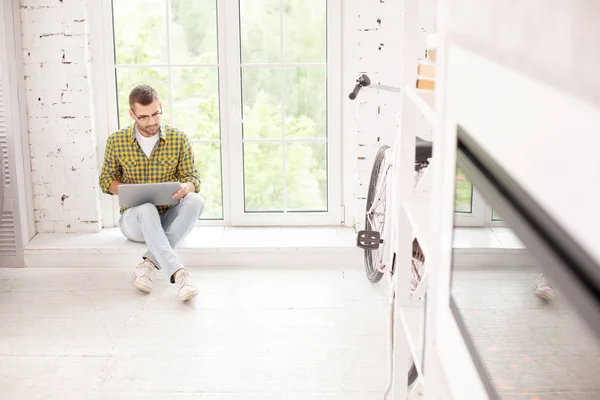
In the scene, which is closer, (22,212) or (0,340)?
(0,340)

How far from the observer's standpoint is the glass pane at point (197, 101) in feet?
14.5

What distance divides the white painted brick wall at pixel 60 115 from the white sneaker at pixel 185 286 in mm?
865

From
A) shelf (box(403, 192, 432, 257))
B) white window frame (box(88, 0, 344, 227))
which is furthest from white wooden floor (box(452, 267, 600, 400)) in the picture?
white window frame (box(88, 0, 344, 227))

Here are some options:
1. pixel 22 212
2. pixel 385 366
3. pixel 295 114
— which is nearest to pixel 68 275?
pixel 22 212

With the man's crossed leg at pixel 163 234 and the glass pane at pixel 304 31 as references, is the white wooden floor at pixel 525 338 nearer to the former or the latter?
the man's crossed leg at pixel 163 234

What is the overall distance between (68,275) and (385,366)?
1909 millimetres

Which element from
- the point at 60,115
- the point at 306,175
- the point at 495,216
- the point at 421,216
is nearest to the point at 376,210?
the point at 306,175

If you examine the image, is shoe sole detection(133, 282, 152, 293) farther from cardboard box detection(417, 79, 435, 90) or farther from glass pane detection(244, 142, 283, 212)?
cardboard box detection(417, 79, 435, 90)

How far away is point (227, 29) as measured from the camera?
434cm

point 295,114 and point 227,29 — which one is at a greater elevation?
point 227,29

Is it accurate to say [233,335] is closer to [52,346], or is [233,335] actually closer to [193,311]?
[193,311]

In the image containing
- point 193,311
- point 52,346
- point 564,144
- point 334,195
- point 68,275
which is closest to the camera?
point 564,144

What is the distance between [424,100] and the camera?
1796 millimetres

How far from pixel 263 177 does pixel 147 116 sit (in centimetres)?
81
